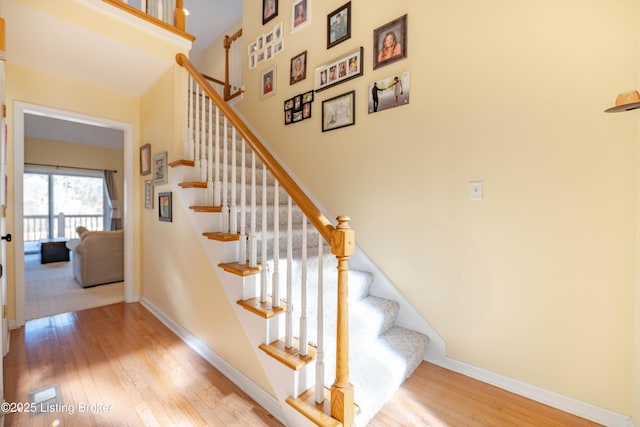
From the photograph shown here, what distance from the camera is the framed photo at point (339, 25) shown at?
241 cm

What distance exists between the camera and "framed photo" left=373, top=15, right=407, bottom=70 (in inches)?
81.9

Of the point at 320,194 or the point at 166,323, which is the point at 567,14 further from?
the point at 166,323

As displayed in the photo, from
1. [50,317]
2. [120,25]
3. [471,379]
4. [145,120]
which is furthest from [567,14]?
[50,317]

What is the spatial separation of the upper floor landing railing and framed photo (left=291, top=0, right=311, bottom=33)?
1023 mm

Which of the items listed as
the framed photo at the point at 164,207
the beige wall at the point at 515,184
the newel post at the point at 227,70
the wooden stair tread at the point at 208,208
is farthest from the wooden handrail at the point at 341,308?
the newel post at the point at 227,70

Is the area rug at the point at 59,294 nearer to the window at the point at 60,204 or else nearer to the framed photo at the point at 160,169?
the framed photo at the point at 160,169

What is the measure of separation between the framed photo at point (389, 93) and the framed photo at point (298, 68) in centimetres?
84

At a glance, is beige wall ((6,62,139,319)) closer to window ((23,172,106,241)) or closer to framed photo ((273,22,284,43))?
framed photo ((273,22,284,43))

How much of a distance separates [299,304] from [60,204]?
8322 mm

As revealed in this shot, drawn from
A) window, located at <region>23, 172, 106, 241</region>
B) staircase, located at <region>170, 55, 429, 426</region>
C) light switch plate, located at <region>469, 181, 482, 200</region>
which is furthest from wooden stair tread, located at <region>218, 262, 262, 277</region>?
window, located at <region>23, 172, 106, 241</region>

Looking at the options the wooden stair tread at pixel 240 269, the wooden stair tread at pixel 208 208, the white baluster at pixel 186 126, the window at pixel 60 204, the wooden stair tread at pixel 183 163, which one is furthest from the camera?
the window at pixel 60 204

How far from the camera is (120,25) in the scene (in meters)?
2.18

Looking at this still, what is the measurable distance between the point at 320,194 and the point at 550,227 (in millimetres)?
1728

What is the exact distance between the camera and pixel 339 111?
2.48m
